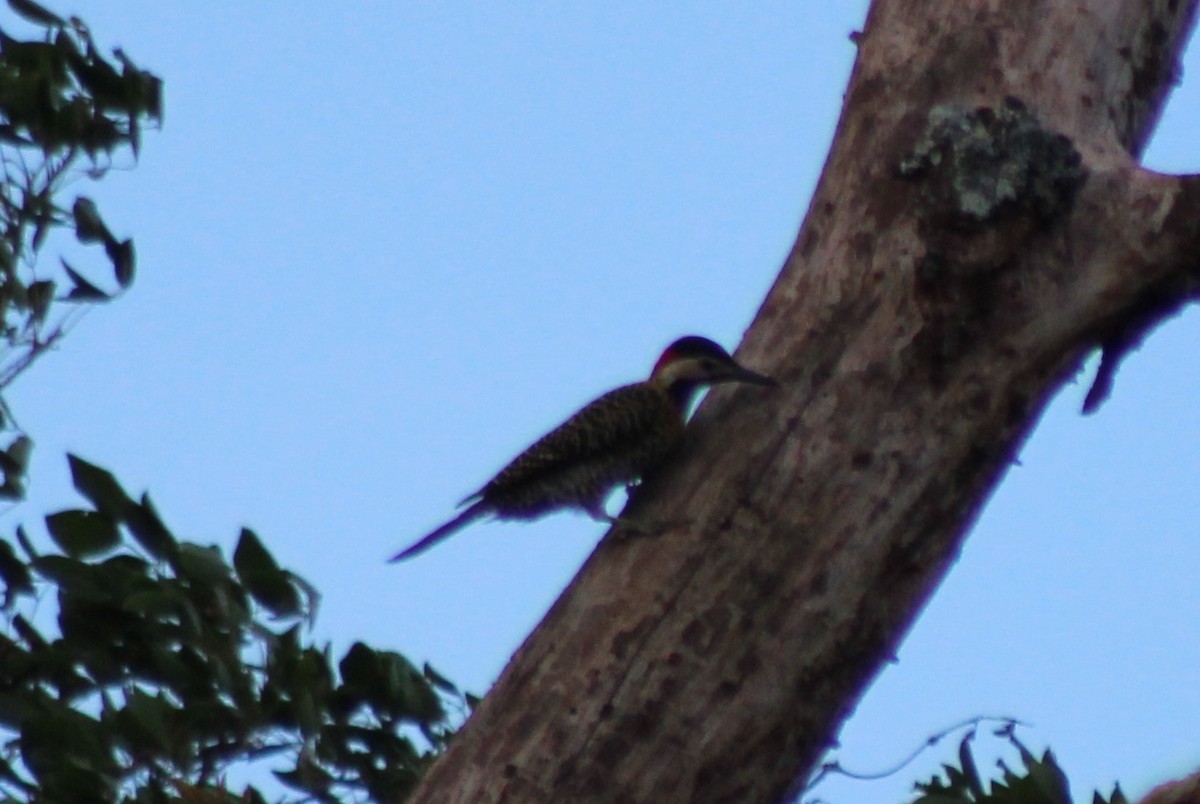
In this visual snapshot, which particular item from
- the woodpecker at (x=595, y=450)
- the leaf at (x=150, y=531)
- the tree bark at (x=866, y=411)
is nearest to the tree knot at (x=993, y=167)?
the tree bark at (x=866, y=411)

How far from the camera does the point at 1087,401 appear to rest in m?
3.48

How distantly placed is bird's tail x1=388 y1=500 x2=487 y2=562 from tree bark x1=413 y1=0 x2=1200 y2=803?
2.72ft

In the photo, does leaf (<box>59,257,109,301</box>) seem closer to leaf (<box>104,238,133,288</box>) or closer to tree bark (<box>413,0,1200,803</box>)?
leaf (<box>104,238,133,288</box>)

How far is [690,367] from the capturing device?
397 centimetres

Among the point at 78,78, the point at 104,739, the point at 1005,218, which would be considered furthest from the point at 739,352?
the point at 78,78

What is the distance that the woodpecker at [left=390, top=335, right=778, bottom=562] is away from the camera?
380 cm

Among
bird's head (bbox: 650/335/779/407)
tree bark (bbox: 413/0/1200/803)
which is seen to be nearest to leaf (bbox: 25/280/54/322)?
bird's head (bbox: 650/335/779/407)

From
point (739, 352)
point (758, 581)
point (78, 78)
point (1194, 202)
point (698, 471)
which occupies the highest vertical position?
point (78, 78)

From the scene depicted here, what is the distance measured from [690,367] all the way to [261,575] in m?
1.10

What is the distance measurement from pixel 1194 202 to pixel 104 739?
2077mm

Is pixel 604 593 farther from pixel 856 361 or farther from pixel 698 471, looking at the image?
pixel 856 361

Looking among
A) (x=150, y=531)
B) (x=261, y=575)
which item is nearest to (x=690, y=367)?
(x=261, y=575)

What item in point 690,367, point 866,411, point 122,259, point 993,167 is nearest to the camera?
point 866,411

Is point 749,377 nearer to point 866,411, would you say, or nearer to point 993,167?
point 866,411
